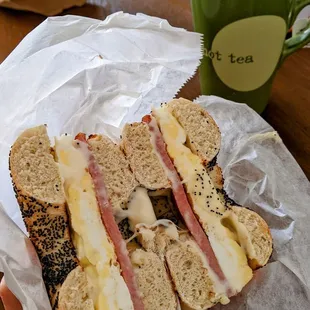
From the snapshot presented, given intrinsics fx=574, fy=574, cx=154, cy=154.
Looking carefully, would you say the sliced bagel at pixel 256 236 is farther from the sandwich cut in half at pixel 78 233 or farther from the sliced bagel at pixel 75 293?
the sliced bagel at pixel 75 293

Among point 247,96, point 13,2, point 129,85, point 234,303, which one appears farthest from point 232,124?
point 13,2

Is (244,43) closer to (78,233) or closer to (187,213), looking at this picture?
(187,213)

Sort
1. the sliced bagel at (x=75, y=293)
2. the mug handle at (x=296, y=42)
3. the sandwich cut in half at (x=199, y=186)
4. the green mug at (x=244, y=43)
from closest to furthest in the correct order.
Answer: the sliced bagel at (x=75, y=293) → the sandwich cut in half at (x=199, y=186) → the green mug at (x=244, y=43) → the mug handle at (x=296, y=42)

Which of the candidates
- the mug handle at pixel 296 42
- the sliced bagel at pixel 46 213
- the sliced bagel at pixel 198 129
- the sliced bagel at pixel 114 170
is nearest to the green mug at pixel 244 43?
the mug handle at pixel 296 42

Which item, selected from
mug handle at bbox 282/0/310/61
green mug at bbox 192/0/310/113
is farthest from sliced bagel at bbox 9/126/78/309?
mug handle at bbox 282/0/310/61

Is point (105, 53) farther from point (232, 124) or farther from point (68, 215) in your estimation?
point (68, 215)

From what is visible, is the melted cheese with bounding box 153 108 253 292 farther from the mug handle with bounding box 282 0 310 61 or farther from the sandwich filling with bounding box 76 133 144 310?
the mug handle with bounding box 282 0 310 61

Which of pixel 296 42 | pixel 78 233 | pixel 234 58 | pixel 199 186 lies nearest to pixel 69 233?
pixel 78 233
